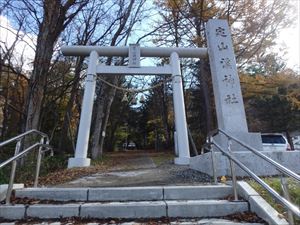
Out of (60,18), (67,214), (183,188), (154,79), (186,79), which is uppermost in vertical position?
(154,79)

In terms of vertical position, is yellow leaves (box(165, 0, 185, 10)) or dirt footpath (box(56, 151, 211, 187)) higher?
yellow leaves (box(165, 0, 185, 10))

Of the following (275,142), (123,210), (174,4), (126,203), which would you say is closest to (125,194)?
(126,203)

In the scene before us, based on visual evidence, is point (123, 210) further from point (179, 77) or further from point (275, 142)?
point (275, 142)

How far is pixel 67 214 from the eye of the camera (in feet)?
14.6

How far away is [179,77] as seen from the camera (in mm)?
11305

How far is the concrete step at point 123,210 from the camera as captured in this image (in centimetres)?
443

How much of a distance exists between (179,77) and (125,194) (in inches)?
273

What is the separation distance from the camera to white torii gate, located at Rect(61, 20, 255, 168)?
315 inches

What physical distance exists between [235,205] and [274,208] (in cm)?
56

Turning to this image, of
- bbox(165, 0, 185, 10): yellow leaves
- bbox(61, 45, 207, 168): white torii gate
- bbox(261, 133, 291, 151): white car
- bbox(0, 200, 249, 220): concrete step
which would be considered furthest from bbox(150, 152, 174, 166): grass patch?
bbox(165, 0, 185, 10): yellow leaves

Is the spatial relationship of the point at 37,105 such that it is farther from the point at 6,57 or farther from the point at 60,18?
the point at 6,57

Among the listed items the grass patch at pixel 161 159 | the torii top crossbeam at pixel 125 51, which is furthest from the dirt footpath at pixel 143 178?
the torii top crossbeam at pixel 125 51

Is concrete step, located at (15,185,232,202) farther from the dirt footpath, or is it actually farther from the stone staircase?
the dirt footpath

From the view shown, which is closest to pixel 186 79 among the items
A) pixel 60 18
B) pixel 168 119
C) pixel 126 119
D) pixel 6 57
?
pixel 168 119
